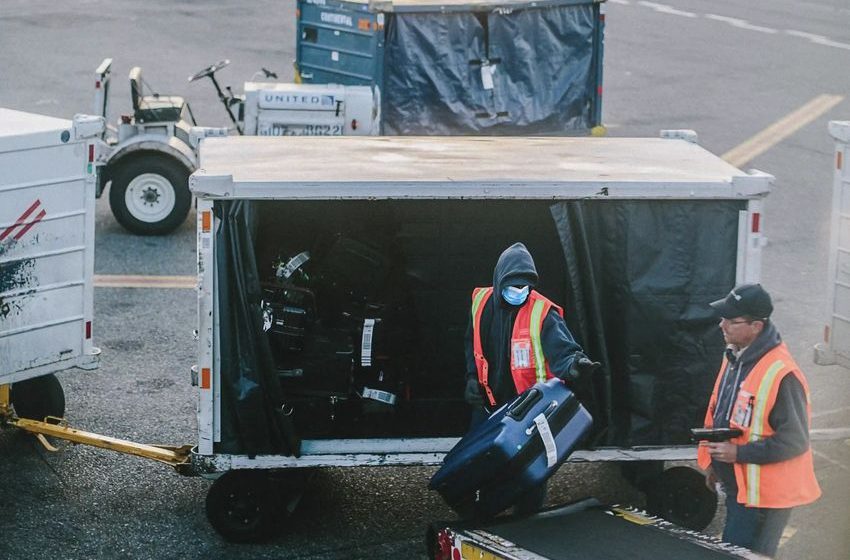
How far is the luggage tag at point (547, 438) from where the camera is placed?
20.3 feet

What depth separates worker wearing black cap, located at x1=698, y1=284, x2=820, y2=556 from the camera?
6.02m

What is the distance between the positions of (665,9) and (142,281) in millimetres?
16779

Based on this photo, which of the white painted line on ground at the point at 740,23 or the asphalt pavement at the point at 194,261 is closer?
the asphalt pavement at the point at 194,261

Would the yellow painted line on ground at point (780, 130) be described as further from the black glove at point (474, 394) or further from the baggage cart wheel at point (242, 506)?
the baggage cart wheel at point (242, 506)

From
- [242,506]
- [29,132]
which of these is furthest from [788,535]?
[29,132]

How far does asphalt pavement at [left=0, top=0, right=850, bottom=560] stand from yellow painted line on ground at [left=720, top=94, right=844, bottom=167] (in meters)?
0.17

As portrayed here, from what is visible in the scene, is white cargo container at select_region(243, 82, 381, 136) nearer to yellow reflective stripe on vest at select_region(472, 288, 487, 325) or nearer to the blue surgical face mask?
yellow reflective stripe on vest at select_region(472, 288, 487, 325)

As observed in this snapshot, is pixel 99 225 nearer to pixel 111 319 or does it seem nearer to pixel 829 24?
pixel 111 319

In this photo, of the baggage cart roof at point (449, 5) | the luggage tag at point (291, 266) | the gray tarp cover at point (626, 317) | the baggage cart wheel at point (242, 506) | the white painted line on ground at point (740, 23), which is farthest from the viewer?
the white painted line on ground at point (740, 23)

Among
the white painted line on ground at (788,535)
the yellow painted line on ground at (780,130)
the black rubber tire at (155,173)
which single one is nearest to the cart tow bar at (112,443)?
the white painted line on ground at (788,535)

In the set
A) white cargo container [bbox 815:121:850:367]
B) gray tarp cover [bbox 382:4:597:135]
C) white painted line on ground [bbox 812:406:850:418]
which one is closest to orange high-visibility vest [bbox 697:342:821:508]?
white cargo container [bbox 815:121:850:367]

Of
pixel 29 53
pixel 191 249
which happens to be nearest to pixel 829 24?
pixel 29 53

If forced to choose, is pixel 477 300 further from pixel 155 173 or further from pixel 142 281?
pixel 155 173

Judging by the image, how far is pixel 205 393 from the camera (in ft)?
23.2
